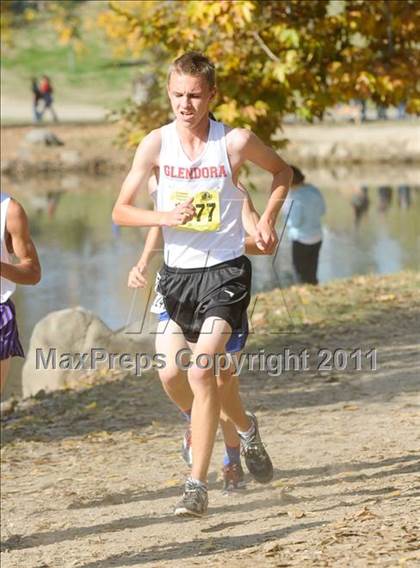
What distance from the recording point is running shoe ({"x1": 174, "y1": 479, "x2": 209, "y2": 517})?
21.3 ft

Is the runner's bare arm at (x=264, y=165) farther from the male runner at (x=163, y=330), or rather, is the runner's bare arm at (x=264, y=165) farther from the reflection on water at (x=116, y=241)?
the reflection on water at (x=116, y=241)

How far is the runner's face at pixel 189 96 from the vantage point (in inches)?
251

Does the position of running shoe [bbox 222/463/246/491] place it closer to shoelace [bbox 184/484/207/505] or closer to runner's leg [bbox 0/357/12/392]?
shoelace [bbox 184/484/207/505]

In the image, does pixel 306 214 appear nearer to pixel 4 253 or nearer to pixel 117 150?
pixel 4 253

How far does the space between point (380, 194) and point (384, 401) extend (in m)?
26.8

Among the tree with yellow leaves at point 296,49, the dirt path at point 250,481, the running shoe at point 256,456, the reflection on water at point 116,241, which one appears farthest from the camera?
the reflection on water at point 116,241

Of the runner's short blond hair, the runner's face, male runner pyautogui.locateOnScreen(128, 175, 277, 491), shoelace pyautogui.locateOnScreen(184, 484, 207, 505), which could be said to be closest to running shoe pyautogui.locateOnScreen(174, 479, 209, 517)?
shoelace pyautogui.locateOnScreen(184, 484, 207, 505)

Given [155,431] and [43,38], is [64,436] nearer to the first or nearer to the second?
[155,431]

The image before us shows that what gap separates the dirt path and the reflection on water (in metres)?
7.37

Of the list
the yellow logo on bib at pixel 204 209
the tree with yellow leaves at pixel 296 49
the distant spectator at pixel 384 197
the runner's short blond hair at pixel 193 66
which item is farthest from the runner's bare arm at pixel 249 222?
the distant spectator at pixel 384 197

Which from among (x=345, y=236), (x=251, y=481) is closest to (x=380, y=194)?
(x=345, y=236)

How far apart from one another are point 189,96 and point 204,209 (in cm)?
53

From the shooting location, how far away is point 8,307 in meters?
6.68

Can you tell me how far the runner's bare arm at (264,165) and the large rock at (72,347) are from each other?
6374 millimetres
